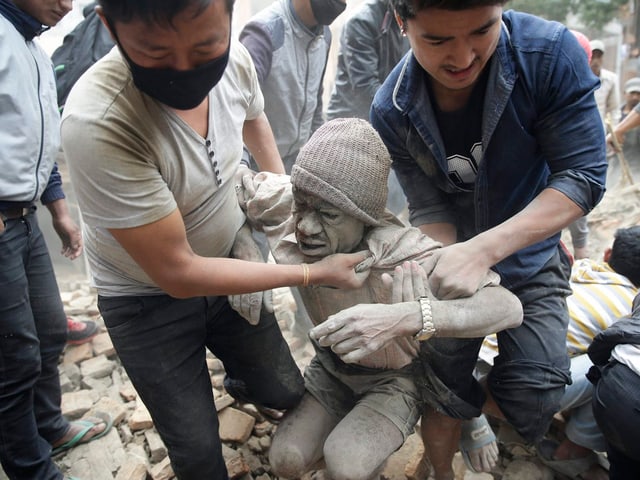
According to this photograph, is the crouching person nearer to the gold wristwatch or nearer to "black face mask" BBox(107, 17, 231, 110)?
the gold wristwatch

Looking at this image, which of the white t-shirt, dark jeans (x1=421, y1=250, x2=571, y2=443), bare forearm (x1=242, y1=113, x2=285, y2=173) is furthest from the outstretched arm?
bare forearm (x1=242, y1=113, x2=285, y2=173)

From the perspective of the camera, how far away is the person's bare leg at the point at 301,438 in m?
2.14

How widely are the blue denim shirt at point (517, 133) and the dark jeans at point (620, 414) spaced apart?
22.4 inches

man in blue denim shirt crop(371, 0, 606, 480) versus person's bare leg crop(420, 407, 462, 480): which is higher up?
man in blue denim shirt crop(371, 0, 606, 480)

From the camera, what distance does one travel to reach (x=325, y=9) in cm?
304

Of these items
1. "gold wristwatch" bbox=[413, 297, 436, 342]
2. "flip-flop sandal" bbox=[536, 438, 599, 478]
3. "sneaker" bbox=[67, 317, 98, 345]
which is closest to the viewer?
"gold wristwatch" bbox=[413, 297, 436, 342]

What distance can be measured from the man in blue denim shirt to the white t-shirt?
0.75 metres

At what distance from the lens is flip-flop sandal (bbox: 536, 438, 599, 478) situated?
8.69 ft

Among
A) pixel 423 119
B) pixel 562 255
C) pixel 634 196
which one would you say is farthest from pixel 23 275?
pixel 634 196

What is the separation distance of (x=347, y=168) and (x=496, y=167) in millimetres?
679

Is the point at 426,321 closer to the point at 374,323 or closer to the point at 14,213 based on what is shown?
the point at 374,323

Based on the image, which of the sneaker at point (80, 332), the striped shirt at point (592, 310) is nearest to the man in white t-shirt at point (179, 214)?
the striped shirt at point (592, 310)

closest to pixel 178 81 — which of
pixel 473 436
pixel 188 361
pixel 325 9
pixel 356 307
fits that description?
pixel 356 307

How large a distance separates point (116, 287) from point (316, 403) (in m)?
1.05
